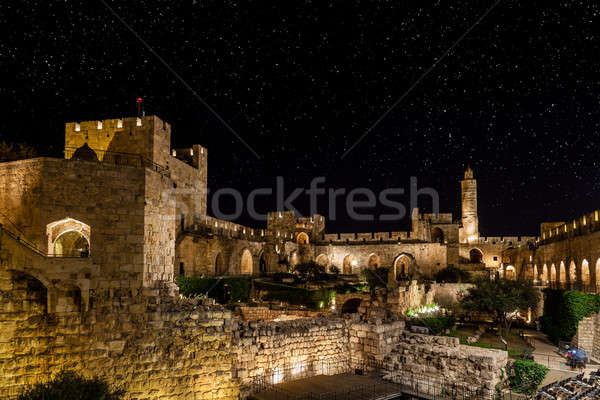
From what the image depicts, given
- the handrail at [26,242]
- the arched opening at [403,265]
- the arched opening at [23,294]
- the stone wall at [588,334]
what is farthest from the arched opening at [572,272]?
the arched opening at [23,294]

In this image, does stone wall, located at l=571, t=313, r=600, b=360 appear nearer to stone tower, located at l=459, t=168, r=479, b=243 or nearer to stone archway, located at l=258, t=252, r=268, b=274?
stone archway, located at l=258, t=252, r=268, b=274

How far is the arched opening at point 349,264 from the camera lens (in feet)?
126

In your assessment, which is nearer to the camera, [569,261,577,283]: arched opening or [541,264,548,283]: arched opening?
[569,261,577,283]: arched opening

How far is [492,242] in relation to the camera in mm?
39688

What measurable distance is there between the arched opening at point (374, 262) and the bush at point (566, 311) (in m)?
17.1

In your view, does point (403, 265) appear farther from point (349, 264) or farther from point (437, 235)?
point (437, 235)

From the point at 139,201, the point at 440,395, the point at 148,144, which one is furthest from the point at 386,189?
the point at 139,201

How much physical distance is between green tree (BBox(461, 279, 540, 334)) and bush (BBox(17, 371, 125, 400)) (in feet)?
59.0

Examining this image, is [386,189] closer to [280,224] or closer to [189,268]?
[280,224]

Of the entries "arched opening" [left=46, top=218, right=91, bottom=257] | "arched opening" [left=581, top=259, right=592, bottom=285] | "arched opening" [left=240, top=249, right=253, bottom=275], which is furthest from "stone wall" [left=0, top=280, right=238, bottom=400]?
"arched opening" [left=581, top=259, right=592, bottom=285]

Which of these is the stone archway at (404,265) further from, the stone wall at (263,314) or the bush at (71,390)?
the bush at (71,390)

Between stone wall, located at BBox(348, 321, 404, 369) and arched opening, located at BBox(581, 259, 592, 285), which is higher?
arched opening, located at BBox(581, 259, 592, 285)

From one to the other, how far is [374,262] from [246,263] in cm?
1429

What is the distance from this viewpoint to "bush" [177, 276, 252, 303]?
1934 centimetres
